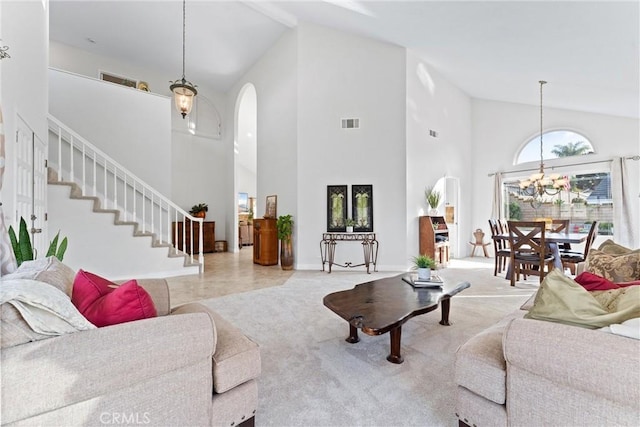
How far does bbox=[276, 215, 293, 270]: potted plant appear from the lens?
549 cm

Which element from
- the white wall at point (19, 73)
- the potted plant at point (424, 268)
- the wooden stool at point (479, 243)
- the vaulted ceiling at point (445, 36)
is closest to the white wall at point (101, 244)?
the white wall at point (19, 73)

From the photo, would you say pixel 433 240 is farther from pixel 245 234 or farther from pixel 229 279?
pixel 245 234

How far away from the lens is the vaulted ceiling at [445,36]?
338cm

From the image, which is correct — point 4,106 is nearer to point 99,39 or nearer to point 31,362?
point 31,362

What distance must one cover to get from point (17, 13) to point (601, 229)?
31.0 ft

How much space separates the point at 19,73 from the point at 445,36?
17.6 ft

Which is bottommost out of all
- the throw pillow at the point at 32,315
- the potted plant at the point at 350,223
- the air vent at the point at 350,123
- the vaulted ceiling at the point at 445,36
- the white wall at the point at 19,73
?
the throw pillow at the point at 32,315

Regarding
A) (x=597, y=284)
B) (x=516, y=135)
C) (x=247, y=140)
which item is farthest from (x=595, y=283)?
(x=247, y=140)

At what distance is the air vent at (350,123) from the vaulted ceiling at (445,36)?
157 cm

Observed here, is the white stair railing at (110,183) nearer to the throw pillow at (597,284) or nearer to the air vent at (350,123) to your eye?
the air vent at (350,123)

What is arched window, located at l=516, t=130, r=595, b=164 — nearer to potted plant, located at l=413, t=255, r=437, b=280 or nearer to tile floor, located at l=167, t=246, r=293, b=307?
potted plant, located at l=413, t=255, r=437, b=280

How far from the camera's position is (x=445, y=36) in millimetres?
4516

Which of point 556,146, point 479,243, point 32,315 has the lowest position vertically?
point 479,243

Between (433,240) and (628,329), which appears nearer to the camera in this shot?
(628,329)
